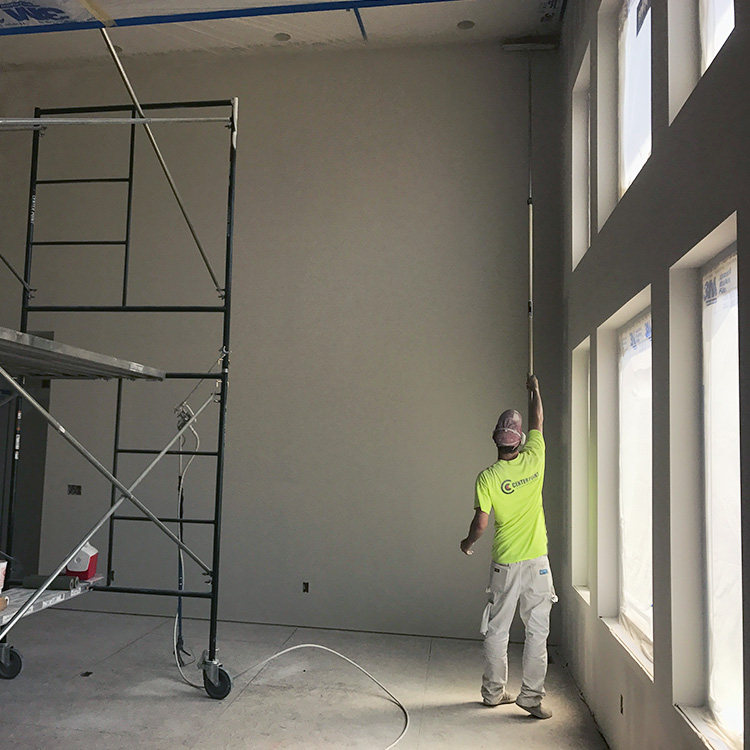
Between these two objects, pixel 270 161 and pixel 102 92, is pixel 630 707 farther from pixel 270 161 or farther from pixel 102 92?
pixel 102 92

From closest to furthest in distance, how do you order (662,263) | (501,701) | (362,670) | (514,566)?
1. (662,263)
2. (514,566)
3. (501,701)
4. (362,670)

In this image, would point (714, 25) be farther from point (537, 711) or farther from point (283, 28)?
point (283, 28)

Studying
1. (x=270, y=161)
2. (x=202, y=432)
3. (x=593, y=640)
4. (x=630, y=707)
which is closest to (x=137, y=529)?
(x=202, y=432)

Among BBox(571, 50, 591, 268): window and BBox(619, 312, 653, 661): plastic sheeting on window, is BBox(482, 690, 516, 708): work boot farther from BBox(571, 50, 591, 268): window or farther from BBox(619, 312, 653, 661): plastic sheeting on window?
BBox(571, 50, 591, 268): window

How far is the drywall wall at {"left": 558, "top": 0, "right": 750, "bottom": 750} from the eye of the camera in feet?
5.90

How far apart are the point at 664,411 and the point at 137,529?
4.40m

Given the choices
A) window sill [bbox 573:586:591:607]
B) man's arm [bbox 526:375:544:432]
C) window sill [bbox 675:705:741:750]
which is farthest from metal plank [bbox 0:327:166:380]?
window sill [bbox 573:586:591:607]

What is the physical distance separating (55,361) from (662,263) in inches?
98.3

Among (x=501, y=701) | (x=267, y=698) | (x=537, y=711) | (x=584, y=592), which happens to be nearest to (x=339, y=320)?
(x=584, y=592)

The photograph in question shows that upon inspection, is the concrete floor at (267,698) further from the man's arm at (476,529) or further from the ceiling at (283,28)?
the ceiling at (283,28)

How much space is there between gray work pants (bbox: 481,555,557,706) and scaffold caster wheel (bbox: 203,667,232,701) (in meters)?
1.38

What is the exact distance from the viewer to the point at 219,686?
373cm

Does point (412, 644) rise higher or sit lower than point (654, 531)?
lower

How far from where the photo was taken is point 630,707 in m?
2.83
